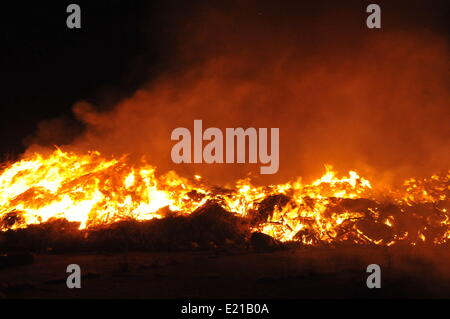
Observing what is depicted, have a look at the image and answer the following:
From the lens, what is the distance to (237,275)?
484 inches

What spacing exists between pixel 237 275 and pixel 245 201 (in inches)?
306

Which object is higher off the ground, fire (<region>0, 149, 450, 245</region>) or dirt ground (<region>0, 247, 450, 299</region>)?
fire (<region>0, 149, 450, 245</region>)

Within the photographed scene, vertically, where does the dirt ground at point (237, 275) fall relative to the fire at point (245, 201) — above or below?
below

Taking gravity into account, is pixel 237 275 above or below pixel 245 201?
below

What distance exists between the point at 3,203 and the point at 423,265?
18018 millimetres

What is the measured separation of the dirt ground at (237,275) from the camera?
34.6ft

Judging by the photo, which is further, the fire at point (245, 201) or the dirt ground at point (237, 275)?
the fire at point (245, 201)

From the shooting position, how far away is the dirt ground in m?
10.6

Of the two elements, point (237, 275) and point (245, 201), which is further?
point (245, 201)

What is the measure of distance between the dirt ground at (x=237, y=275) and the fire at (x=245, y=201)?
213 cm

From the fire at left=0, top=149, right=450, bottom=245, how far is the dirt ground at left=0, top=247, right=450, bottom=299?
213 centimetres

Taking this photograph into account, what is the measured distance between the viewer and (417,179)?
2233cm
